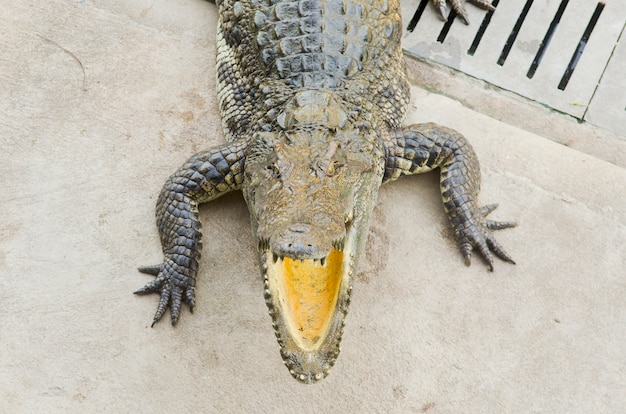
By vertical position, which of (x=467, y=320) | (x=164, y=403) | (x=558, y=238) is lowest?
(x=164, y=403)

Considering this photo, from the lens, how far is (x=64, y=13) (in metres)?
3.73

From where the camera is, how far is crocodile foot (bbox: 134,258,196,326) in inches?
116

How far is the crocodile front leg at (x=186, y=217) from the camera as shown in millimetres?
2973

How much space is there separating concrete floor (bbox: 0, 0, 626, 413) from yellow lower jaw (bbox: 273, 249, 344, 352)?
579mm

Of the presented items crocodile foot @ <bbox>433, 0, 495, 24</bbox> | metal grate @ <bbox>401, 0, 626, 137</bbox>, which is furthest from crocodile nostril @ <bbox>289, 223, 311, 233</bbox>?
crocodile foot @ <bbox>433, 0, 495, 24</bbox>

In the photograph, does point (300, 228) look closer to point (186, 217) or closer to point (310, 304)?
point (310, 304)

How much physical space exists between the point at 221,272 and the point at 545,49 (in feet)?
8.07

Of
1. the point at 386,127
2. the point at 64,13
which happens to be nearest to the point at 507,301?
the point at 386,127

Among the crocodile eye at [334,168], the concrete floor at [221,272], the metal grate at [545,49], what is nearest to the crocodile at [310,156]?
the crocodile eye at [334,168]

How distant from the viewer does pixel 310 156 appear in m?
2.52

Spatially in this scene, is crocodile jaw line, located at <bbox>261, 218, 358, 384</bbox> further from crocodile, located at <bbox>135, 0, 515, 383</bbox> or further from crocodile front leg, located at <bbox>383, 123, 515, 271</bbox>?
crocodile front leg, located at <bbox>383, 123, 515, 271</bbox>

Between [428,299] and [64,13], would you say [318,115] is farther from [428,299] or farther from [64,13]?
[64,13]

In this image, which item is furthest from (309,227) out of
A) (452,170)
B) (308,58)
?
(452,170)

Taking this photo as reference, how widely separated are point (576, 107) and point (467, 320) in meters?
1.57
